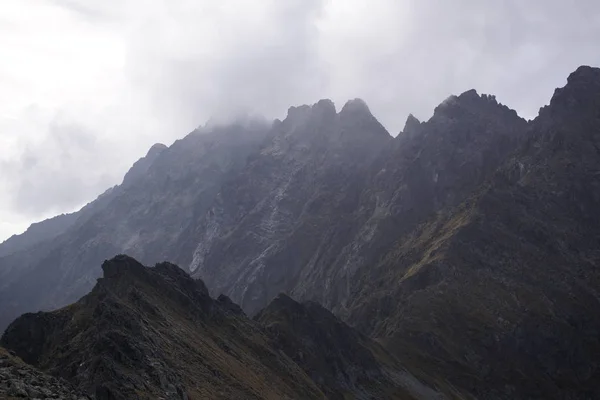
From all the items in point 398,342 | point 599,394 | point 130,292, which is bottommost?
point 599,394

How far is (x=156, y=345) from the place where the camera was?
85.2 m

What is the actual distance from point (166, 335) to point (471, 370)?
123 metres

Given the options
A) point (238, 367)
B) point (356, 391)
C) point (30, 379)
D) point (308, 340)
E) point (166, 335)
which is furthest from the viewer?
point (308, 340)

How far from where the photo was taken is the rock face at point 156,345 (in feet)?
235

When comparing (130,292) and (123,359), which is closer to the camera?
(123,359)

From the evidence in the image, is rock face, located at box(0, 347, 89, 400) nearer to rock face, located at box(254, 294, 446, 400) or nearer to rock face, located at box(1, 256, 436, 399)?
rock face, located at box(1, 256, 436, 399)

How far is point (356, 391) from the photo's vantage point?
455 feet

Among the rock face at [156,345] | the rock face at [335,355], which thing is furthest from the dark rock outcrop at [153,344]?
the rock face at [335,355]

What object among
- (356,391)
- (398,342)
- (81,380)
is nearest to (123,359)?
(81,380)

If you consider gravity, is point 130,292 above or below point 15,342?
above

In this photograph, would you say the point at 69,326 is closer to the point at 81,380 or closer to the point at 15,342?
the point at 15,342

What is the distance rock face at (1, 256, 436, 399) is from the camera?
7175 cm

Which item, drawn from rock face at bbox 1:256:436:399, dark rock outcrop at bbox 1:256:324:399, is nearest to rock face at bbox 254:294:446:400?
rock face at bbox 1:256:436:399

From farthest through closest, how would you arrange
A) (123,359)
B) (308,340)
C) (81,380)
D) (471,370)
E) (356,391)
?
(471,370), (308,340), (356,391), (123,359), (81,380)
